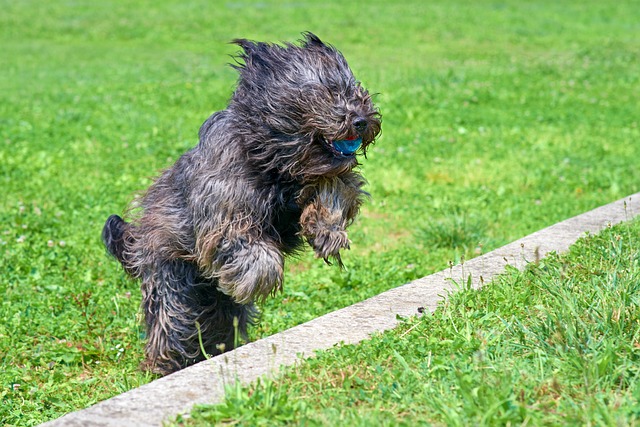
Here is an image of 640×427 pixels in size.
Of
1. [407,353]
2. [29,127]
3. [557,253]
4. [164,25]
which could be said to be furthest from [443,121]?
[164,25]

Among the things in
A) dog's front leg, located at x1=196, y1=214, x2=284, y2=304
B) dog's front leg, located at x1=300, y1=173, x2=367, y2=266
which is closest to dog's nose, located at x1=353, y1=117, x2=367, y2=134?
dog's front leg, located at x1=300, y1=173, x2=367, y2=266

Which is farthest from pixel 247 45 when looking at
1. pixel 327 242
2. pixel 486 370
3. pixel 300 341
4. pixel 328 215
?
pixel 486 370

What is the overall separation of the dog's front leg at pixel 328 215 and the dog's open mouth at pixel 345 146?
0.64ft

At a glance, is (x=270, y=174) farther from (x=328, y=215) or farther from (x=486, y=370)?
(x=486, y=370)

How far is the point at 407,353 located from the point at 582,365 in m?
0.75

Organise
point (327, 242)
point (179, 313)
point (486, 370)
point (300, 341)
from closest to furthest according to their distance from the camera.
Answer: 1. point (486, 370)
2. point (300, 341)
3. point (327, 242)
4. point (179, 313)

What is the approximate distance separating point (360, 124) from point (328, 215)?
1.65 feet

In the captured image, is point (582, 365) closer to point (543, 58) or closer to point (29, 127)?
point (29, 127)

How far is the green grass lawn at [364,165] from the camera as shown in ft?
19.8

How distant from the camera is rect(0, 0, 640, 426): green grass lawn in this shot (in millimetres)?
6023

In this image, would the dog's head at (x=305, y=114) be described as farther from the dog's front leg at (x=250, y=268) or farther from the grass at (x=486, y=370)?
the grass at (x=486, y=370)

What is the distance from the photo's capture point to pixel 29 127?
11703 millimetres

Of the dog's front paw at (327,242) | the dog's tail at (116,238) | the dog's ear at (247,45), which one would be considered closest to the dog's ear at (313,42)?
the dog's ear at (247,45)

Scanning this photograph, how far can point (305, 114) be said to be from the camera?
4.37 meters
